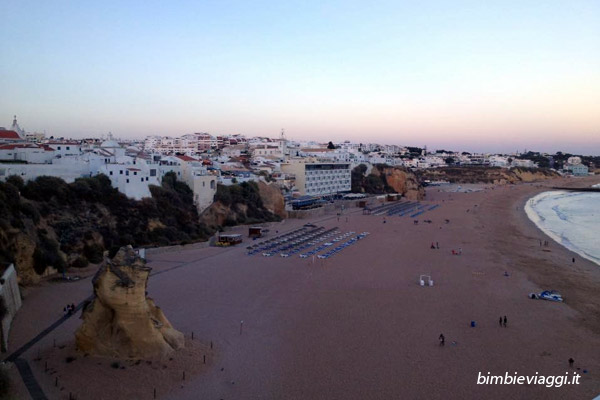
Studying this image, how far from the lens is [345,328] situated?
Answer: 14.9m

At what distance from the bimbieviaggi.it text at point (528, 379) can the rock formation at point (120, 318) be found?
8.28 metres

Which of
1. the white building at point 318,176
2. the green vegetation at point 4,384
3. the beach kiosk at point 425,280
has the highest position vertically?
the white building at point 318,176

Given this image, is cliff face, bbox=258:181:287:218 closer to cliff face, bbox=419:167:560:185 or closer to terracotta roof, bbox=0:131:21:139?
terracotta roof, bbox=0:131:21:139

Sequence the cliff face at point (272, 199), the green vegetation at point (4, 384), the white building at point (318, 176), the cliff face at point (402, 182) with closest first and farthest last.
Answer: the green vegetation at point (4, 384), the cliff face at point (272, 199), the white building at point (318, 176), the cliff face at point (402, 182)

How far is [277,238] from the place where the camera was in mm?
31219

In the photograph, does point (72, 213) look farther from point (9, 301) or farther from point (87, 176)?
point (9, 301)

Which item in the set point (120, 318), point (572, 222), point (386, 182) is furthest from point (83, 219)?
point (386, 182)

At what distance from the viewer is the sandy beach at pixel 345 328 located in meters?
11.0

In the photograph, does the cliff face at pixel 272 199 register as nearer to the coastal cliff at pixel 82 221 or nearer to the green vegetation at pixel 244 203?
the green vegetation at pixel 244 203

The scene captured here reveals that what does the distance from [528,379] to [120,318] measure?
1051 cm

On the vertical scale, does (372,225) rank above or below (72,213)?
below

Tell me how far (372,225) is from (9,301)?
29.7m

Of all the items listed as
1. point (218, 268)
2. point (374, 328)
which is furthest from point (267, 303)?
point (218, 268)

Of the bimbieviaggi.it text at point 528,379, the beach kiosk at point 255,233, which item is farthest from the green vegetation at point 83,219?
the bimbieviaggi.it text at point 528,379
